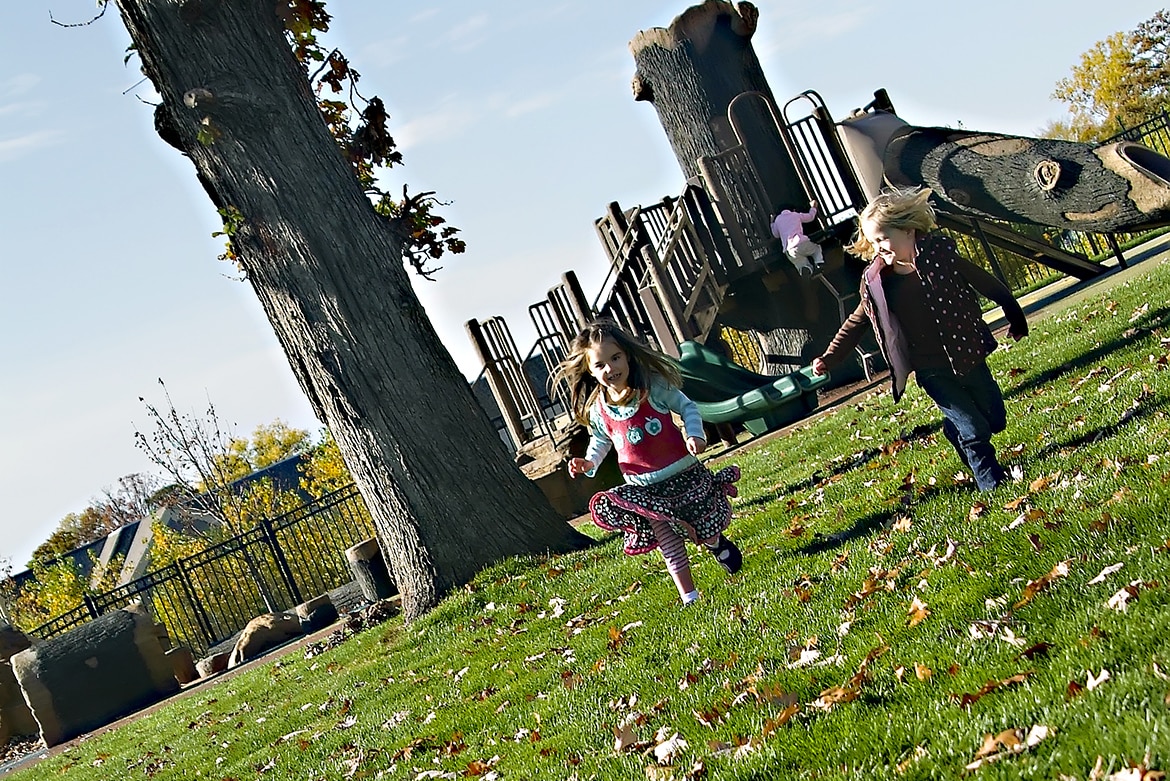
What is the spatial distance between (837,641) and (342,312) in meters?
7.15

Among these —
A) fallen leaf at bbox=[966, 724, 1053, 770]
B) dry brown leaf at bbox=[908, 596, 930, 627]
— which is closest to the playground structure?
→ dry brown leaf at bbox=[908, 596, 930, 627]

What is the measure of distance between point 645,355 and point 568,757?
106 inches

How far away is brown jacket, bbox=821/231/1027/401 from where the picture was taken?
23.6 feet

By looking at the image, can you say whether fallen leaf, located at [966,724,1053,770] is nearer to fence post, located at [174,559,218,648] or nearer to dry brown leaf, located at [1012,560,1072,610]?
dry brown leaf, located at [1012,560,1072,610]

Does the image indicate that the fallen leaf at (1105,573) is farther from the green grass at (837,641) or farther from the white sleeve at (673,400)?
the white sleeve at (673,400)

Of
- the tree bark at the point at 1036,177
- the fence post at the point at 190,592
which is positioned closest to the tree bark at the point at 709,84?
the tree bark at the point at 1036,177

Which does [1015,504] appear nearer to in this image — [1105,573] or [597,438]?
[1105,573]

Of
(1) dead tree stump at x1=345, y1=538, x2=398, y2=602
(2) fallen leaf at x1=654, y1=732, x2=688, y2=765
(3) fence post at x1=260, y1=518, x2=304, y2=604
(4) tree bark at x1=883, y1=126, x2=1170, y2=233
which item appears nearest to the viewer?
(2) fallen leaf at x1=654, y1=732, x2=688, y2=765

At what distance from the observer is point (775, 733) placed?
15.4 feet

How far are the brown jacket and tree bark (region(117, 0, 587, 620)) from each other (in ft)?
16.7

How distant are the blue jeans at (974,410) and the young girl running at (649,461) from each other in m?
1.21

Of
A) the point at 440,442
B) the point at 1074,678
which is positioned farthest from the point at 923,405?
the point at 1074,678

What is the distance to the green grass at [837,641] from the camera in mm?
4191

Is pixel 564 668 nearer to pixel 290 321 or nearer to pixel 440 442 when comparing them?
pixel 440 442
